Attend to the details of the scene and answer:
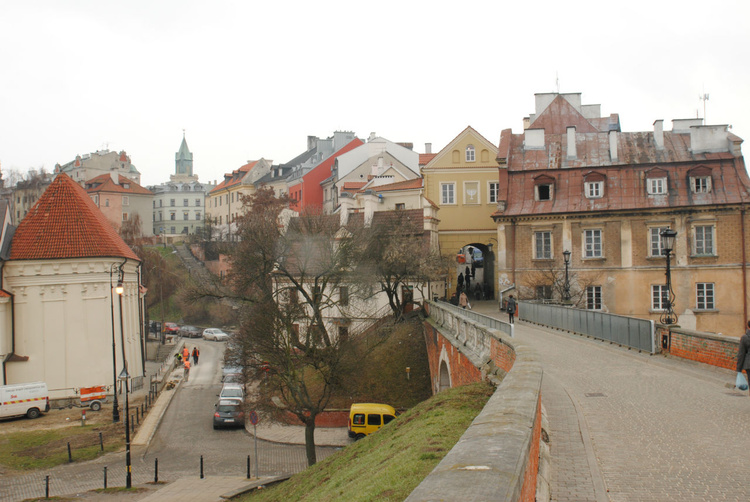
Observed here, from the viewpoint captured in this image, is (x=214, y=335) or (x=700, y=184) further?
(x=214, y=335)

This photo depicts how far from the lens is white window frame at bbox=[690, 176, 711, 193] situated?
38875mm

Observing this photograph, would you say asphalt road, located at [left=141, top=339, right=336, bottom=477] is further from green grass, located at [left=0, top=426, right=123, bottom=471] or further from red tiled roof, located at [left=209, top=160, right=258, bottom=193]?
red tiled roof, located at [left=209, top=160, right=258, bottom=193]

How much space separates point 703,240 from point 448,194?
16.1 metres

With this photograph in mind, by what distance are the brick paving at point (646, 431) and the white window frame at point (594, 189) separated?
80.8ft

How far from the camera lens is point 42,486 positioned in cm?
2222

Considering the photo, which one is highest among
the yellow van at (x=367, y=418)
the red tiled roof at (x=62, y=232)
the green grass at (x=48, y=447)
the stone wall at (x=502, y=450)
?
the red tiled roof at (x=62, y=232)

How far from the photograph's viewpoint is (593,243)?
3966 centimetres

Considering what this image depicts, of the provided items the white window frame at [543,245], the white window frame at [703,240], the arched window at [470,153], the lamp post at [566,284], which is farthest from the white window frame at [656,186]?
the arched window at [470,153]

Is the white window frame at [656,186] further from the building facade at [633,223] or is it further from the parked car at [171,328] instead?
the parked car at [171,328]

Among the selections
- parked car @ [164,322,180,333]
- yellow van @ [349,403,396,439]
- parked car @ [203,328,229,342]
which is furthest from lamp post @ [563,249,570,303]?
parked car @ [164,322,180,333]

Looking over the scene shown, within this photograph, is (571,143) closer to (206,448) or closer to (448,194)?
(448,194)

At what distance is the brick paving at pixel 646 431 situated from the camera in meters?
6.85

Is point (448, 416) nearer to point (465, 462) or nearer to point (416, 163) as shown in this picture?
point (465, 462)

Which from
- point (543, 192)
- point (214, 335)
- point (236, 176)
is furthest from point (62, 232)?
point (236, 176)
